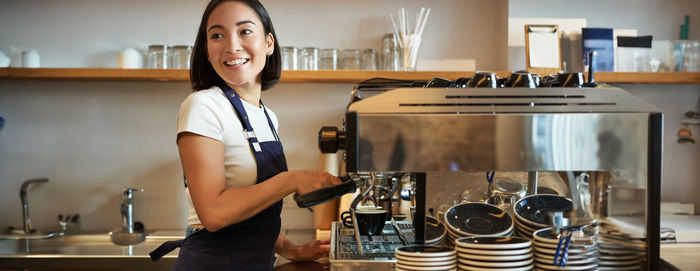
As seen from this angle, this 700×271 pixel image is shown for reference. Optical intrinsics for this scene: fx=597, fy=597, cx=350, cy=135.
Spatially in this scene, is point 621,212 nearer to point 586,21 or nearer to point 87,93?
point 586,21

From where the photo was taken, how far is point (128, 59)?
2758 mm

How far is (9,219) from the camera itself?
299 cm

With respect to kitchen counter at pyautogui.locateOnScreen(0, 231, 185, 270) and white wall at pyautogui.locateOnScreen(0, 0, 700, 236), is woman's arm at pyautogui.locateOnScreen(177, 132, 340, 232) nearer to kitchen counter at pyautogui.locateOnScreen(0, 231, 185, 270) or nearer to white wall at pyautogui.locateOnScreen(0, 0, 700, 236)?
kitchen counter at pyautogui.locateOnScreen(0, 231, 185, 270)

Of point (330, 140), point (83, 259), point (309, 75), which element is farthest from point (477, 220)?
point (83, 259)

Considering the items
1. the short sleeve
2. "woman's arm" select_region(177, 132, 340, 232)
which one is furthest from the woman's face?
"woman's arm" select_region(177, 132, 340, 232)

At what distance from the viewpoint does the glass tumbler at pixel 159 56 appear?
2.76 m

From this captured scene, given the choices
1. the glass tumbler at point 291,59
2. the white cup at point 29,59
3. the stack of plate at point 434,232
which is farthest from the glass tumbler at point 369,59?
the stack of plate at point 434,232

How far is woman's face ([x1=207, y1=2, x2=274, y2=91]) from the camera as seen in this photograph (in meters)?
1.49

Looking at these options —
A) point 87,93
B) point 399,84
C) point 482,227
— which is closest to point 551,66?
point 399,84

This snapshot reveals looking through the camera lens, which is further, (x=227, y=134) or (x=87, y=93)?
(x=87, y=93)

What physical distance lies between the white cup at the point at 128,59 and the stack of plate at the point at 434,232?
2035mm

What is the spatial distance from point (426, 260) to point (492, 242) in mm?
145

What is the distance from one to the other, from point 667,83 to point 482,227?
2.14 m

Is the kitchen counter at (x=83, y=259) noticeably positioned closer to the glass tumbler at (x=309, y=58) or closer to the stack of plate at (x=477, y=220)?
Answer: the glass tumbler at (x=309, y=58)
